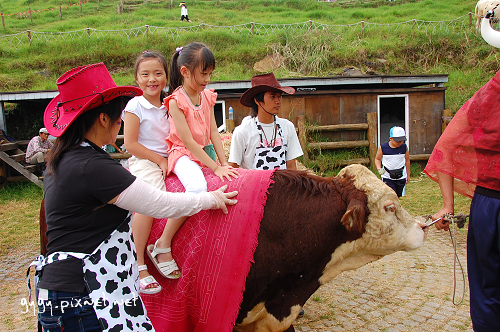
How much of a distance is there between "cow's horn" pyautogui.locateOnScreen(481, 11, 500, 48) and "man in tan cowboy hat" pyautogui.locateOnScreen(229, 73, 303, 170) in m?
1.73

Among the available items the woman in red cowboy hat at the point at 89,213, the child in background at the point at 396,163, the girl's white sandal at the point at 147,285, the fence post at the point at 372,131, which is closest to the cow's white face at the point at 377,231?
the girl's white sandal at the point at 147,285

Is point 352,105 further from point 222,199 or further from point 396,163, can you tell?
point 222,199

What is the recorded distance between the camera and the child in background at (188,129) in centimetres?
251

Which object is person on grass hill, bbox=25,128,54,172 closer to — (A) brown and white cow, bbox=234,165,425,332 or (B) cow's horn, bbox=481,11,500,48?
(A) brown and white cow, bbox=234,165,425,332

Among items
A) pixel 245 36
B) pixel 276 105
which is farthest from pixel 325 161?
pixel 245 36

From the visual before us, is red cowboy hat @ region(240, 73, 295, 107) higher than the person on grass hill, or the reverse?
red cowboy hat @ region(240, 73, 295, 107)

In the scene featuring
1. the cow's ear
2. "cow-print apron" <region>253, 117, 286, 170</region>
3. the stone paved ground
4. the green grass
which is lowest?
the stone paved ground

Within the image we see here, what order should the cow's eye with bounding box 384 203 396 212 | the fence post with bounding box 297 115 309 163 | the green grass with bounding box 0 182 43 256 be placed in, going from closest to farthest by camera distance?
the cow's eye with bounding box 384 203 396 212
the green grass with bounding box 0 182 43 256
the fence post with bounding box 297 115 309 163

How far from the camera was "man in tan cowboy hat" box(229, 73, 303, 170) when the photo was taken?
12.3ft

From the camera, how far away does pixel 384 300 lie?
4281 millimetres

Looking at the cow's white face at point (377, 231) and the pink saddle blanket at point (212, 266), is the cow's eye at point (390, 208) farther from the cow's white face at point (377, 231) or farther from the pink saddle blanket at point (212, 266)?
the pink saddle blanket at point (212, 266)

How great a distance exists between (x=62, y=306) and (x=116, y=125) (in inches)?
36.3

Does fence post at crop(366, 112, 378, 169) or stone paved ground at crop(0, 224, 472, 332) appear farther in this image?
fence post at crop(366, 112, 378, 169)

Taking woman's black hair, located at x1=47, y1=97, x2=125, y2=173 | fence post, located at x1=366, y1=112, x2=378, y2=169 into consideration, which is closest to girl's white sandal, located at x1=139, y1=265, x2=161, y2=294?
woman's black hair, located at x1=47, y1=97, x2=125, y2=173
